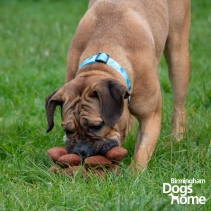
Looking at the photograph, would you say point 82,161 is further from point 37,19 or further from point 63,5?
point 63,5

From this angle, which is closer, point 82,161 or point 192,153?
point 82,161

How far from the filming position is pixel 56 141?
230 inches

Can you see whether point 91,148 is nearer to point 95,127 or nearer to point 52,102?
point 95,127

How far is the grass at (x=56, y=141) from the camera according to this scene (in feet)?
13.7

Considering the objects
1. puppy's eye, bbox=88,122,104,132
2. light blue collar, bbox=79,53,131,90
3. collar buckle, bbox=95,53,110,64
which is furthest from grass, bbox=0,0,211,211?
collar buckle, bbox=95,53,110,64

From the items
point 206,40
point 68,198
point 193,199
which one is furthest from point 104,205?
point 206,40

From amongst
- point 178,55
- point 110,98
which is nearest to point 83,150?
point 110,98

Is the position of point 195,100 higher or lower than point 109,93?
lower

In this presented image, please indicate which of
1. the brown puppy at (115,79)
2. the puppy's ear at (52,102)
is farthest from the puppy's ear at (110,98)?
the puppy's ear at (52,102)

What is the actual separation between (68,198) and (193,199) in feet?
2.81

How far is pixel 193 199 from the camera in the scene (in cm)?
409

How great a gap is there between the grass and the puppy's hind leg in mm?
155

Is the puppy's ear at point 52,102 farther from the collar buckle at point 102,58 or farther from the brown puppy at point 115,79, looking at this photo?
the collar buckle at point 102,58

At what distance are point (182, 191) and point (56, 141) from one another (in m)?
1.88
